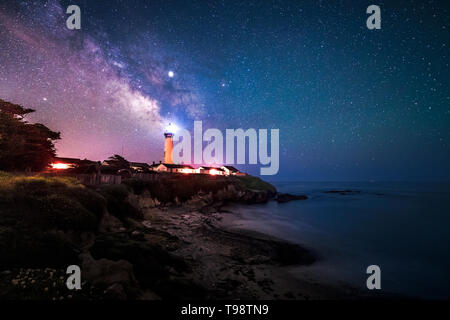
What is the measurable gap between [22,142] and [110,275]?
841 inches

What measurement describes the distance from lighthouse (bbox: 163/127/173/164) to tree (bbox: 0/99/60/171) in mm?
50918

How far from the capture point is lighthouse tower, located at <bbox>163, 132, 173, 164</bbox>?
238 ft

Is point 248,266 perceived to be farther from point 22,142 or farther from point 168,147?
point 168,147

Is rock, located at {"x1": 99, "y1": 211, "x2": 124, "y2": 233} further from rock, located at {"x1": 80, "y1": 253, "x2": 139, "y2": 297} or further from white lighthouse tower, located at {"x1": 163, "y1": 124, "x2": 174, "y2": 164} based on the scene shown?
white lighthouse tower, located at {"x1": 163, "y1": 124, "x2": 174, "y2": 164}

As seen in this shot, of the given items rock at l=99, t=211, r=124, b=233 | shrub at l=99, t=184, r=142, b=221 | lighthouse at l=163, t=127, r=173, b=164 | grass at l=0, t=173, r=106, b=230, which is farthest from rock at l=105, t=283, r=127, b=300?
lighthouse at l=163, t=127, r=173, b=164

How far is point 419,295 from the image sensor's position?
33.0 feet

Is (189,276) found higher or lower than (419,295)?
higher

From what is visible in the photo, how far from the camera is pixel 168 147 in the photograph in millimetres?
73562


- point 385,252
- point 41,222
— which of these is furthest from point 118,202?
point 385,252
